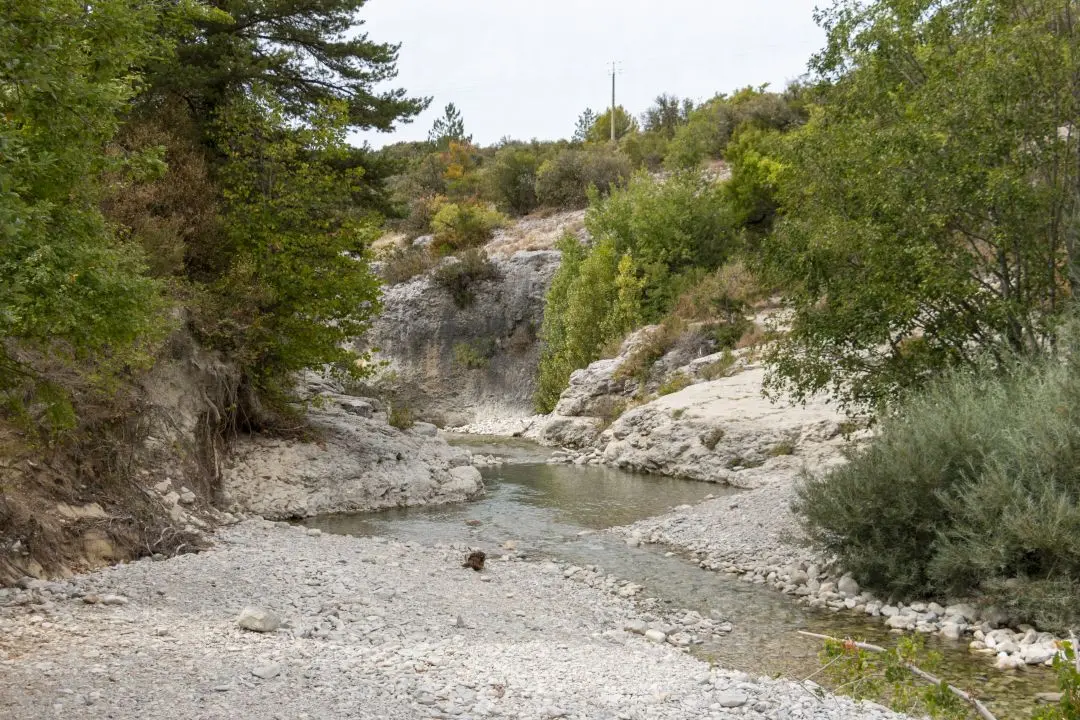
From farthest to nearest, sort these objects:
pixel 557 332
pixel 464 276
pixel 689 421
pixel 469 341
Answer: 1. pixel 464 276
2. pixel 469 341
3. pixel 557 332
4. pixel 689 421

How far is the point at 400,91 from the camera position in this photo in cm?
2009

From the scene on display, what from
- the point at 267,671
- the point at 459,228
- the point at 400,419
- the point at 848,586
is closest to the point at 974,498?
the point at 848,586

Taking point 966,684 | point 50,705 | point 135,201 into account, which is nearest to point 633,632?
point 966,684

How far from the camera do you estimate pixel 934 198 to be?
11602 mm

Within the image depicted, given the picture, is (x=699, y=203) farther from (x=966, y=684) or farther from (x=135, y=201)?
(x=966, y=684)

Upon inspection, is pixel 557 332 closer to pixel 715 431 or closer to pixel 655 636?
pixel 715 431

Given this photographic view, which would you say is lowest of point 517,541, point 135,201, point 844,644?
point 517,541

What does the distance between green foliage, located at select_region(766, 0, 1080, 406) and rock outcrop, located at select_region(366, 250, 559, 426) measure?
26984 millimetres

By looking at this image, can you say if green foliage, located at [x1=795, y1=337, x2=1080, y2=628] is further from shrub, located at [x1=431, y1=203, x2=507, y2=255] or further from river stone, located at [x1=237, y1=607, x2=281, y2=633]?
shrub, located at [x1=431, y1=203, x2=507, y2=255]

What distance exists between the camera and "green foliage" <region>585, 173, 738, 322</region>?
117 feet

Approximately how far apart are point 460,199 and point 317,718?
53.2 metres

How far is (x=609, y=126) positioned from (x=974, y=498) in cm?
7072

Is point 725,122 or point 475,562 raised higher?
point 725,122

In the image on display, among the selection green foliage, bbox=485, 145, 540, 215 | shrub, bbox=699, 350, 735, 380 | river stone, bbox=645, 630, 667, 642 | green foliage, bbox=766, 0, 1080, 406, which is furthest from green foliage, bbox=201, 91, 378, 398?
green foliage, bbox=485, 145, 540, 215
